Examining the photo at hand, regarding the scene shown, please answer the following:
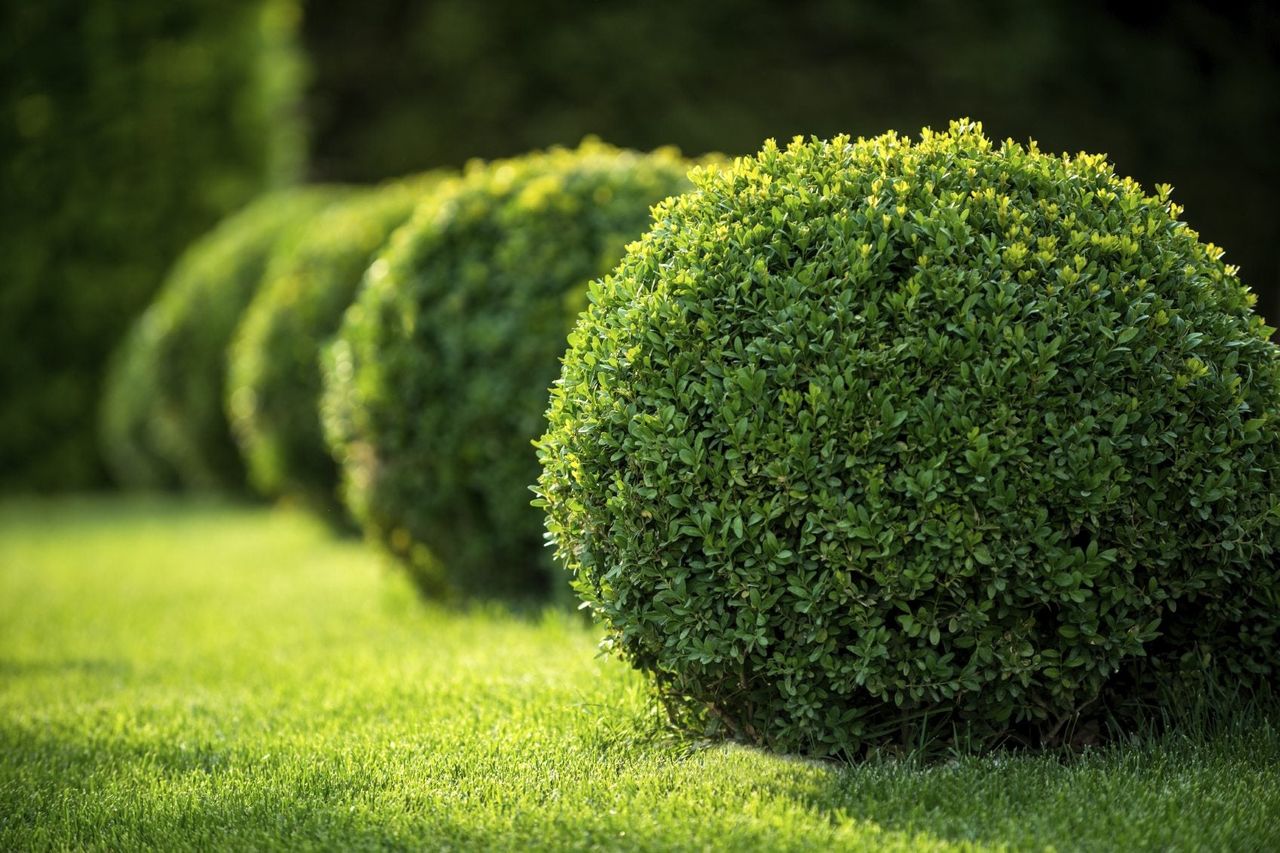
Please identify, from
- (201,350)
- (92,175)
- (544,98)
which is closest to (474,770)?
(201,350)

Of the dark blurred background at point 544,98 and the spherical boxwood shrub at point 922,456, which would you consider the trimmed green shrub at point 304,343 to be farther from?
the dark blurred background at point 544,98

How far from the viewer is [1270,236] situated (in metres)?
15.0

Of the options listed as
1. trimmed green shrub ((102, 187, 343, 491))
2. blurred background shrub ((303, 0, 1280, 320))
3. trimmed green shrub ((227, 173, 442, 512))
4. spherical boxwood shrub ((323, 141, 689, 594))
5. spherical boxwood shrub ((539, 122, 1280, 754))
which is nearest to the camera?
spherical boxwood shrub ((539, 122, 1280, 754))

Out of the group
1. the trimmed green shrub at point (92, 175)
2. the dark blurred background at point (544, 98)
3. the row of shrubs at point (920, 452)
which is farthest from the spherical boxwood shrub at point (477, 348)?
the trimmed green shrub at point (92, 175)

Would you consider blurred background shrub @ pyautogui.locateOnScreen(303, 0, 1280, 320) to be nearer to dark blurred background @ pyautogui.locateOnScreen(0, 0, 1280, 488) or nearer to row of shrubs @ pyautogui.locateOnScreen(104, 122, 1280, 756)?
dark blurred background @ pyautogui.locateOnScreen(0, 0, 1280, 488)

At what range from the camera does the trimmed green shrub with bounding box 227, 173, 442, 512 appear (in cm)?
916

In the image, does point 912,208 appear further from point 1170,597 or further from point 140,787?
point 140,787

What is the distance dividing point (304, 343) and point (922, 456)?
6521 mm

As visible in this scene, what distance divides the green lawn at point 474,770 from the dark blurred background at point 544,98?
7.60 metres

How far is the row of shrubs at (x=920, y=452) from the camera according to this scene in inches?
140

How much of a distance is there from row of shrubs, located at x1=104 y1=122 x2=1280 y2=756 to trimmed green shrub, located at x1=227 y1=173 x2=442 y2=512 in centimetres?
544

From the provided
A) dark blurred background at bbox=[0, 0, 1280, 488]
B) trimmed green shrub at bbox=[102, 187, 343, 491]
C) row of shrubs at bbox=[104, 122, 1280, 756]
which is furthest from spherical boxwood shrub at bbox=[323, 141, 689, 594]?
dark blurred background at bbox=[0, 0, 1280, 488]

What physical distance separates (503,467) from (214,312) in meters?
7.02

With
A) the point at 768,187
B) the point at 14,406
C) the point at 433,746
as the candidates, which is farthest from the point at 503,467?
the point at 14,406
